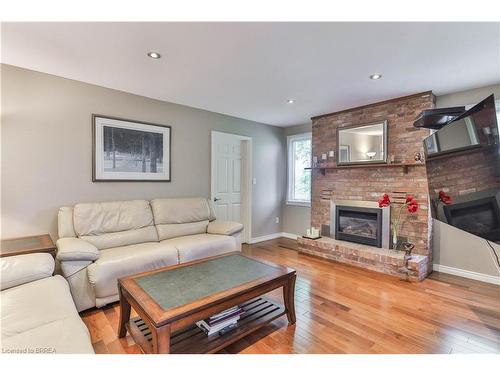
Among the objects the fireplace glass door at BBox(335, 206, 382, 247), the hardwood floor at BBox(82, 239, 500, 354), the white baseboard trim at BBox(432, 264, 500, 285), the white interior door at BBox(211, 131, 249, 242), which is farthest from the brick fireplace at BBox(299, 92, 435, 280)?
the white interior door at BBox(211, 131, 249, 242)

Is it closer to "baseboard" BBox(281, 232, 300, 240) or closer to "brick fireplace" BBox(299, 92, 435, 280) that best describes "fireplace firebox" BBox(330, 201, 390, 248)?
"brick fireplace" BBox(299, 92, 435, 280)

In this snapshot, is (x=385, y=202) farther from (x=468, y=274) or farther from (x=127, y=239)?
(x=127, y=239)

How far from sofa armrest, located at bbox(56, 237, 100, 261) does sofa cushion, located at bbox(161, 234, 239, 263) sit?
0.82m

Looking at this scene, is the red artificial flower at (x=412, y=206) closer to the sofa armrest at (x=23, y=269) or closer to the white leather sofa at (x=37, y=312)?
the white leather sofa at (x=37, y=312)

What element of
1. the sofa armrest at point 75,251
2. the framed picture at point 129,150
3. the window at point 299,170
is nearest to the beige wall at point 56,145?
the framed picture at point 129,150

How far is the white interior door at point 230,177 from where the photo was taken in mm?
4266

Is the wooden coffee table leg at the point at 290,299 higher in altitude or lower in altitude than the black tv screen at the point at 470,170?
lower

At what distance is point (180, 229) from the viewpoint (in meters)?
3.33

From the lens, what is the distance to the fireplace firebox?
138 inches

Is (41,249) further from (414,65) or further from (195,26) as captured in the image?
(414,65)

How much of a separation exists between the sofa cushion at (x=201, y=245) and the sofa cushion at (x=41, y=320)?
120cm

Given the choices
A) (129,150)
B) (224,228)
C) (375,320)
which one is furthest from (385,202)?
(129,150)
